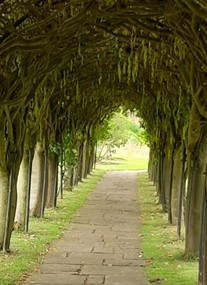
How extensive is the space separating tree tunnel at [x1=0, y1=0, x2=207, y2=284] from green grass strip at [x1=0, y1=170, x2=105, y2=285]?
475 mm

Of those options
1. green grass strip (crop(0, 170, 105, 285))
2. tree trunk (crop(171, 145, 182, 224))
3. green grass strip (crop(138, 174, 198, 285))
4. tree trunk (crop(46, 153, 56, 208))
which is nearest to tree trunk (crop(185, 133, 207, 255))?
green grass strip (crop(138, 174, 198, 285))

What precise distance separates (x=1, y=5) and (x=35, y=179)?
9.32 metres

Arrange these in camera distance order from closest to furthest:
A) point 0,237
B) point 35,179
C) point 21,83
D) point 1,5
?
point 1,5 < point 21,83 < point 0,237 < point 35,179

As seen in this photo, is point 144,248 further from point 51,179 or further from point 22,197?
point 51,179

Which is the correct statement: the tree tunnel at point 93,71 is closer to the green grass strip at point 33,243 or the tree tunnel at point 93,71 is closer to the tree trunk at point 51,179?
the tree trunk at point 51,179

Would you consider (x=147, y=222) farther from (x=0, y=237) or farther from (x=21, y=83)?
(x=21, y=83)

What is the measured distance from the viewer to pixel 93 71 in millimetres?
16719

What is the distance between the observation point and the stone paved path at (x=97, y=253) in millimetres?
9539

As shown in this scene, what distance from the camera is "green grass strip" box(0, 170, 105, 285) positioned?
32.0 ft

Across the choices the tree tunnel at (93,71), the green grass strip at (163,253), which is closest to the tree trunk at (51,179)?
the tree tunnel at (93,71)

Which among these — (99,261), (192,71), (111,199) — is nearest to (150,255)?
(99,261)

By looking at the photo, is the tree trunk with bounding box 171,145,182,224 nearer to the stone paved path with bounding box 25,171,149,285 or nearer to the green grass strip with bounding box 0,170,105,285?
the stone paved path with bounding box 25,171,149,285

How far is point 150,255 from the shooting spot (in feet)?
38.7

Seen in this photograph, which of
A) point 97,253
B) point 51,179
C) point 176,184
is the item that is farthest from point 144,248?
point 51,179
